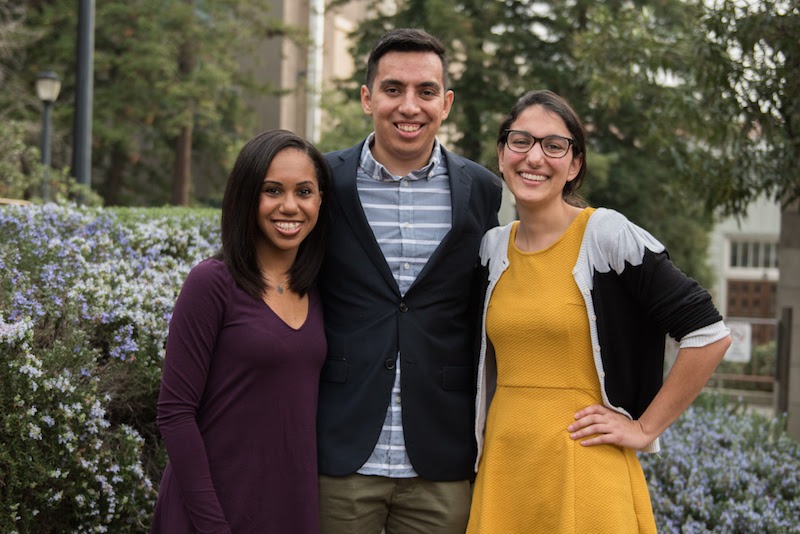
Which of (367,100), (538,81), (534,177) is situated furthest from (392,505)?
(538,81)

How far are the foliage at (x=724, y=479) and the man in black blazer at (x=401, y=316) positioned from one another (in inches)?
83.8

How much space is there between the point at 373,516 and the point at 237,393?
0.69 m

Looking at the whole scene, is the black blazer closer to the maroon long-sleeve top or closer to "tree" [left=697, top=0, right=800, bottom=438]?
the maroon long-sleeve top

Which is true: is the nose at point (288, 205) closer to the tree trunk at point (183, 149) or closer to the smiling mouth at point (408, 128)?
the smiling mouth at point (408, 128)

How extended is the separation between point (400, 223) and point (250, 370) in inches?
31.5

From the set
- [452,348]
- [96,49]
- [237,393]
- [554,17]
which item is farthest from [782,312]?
[96,49]

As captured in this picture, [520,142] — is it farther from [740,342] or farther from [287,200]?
[740,342]

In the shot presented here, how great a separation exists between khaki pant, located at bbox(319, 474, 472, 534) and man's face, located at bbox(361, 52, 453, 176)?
1.10 m

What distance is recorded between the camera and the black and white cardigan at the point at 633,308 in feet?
9.10

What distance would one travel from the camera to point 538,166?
3002 millimetres

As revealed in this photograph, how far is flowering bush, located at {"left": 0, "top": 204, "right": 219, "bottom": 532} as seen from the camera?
3156mm

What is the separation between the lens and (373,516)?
3164 millimetres

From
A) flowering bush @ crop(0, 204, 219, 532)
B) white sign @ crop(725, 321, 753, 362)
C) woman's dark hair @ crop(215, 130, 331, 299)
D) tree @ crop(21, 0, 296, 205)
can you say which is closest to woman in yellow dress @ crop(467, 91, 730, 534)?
woman's dark hair @ crop(215, 130, 331, 299)

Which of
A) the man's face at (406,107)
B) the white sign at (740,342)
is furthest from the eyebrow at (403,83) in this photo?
the white sign at (740,342)
